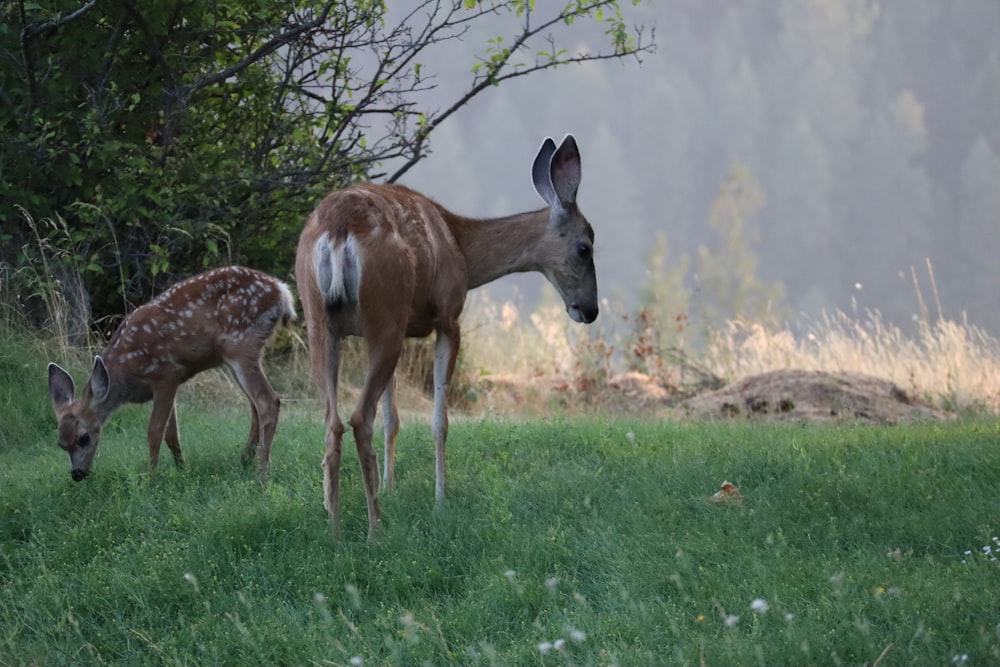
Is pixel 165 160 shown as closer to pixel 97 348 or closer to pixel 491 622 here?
pixel 97 348

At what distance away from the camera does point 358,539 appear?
21.0 ft

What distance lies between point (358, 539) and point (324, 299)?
1.30 m

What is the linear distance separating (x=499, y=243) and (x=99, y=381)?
111 inches

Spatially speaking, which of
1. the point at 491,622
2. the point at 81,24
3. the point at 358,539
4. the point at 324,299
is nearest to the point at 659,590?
the point at 491,622

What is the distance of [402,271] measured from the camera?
6254mm

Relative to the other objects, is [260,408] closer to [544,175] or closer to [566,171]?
[544,175]

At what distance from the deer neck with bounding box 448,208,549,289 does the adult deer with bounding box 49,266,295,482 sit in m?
1.45

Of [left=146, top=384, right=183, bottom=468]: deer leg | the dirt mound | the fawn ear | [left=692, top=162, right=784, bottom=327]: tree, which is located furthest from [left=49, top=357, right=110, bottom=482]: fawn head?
[left=692, top=162, right=784, bottom=327]: tree

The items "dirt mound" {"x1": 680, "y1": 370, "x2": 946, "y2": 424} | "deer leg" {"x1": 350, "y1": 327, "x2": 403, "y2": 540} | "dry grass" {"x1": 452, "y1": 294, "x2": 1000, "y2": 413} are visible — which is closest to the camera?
"deer leg" {"x1": 350, "y1": 327, "x2": 403, "y2": 540}

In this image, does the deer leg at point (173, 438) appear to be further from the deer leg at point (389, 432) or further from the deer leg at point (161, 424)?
the deer leg at point (389, 432)

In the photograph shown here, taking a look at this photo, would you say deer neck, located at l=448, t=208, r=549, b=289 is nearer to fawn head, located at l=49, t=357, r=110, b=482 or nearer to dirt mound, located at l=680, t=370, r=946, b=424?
fawn head, located at l=49, t=357, r=110, b=482

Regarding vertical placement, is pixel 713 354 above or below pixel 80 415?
below

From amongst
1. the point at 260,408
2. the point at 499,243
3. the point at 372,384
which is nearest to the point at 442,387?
the point at 372,384

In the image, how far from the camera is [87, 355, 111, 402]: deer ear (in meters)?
7.93
